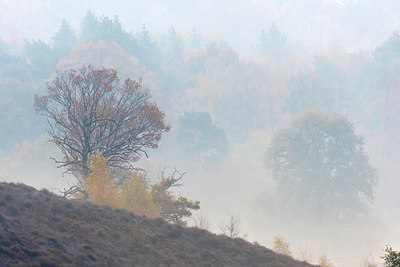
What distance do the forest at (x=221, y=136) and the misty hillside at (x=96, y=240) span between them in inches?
228

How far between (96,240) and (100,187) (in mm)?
9804

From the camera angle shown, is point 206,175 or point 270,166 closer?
point 270,166

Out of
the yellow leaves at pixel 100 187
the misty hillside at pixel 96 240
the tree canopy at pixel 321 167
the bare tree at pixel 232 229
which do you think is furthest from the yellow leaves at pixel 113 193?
the tree canopy at pixel 321 167

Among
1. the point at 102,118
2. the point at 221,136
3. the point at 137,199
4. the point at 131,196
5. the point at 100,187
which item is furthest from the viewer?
the point at 221,136

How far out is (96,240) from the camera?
1747 centimetres

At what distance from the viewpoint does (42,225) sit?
17203 millimetres

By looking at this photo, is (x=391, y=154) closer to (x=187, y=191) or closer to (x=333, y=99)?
(x=333, y=99)

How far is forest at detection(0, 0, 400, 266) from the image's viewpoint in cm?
3256

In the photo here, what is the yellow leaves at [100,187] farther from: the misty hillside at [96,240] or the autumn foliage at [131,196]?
the misty hillside at [96,240]

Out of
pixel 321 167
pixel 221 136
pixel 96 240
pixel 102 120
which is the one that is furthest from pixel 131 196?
pixel 221 136

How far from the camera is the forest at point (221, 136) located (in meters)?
32.6

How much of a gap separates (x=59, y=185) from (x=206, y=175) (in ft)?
87.3

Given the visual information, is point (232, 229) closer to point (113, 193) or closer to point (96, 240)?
point (113, 193)

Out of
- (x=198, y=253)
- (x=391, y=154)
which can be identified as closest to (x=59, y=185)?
(x=198, y=253)
